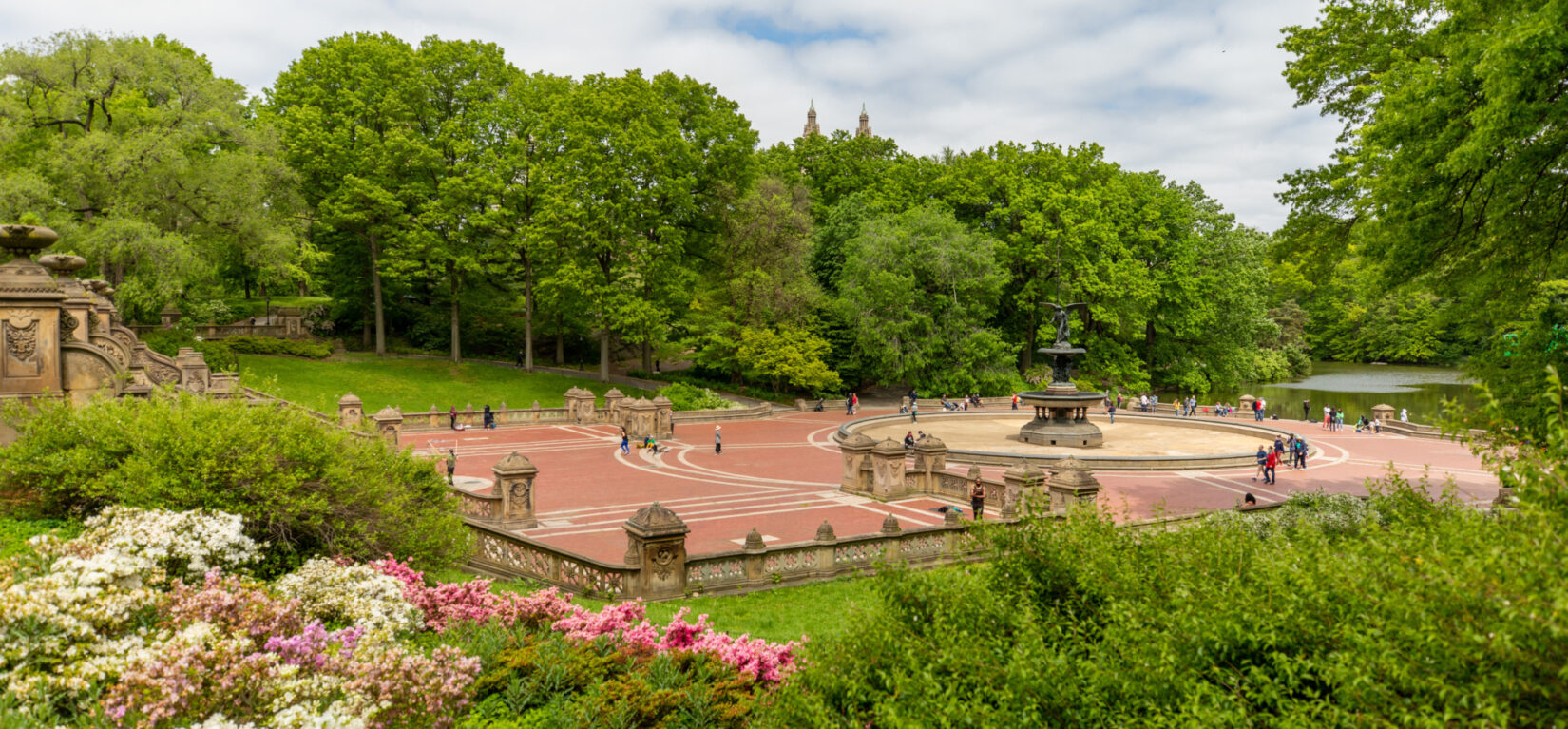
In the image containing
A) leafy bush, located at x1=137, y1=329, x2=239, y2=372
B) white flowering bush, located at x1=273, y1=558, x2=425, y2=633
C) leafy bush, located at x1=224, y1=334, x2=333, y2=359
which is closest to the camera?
white flowering bush, located at x1=273, y1=558, x2=425, y2=633

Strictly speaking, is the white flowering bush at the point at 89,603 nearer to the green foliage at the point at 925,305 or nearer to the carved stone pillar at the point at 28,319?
the carved stone pillar at the point at 28,319

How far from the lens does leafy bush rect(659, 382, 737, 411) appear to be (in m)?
42.2

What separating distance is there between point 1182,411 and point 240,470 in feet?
144

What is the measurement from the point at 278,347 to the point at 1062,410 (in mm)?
39080

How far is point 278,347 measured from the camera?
143ft

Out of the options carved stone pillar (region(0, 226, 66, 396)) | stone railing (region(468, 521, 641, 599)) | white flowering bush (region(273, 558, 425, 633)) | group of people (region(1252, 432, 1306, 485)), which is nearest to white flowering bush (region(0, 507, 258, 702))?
white flowering bush (region(273, 558, 425, 633))

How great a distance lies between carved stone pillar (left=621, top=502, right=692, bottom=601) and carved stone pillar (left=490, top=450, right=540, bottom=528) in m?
6.47

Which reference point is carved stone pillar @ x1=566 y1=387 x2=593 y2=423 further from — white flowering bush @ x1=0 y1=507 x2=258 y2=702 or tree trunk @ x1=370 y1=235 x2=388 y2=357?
white flowering bush @ x1=0 y1=507 x2=258 y2=702

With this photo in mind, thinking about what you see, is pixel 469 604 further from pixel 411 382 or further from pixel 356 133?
pixel 356 133

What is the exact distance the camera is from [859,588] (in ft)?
42.9

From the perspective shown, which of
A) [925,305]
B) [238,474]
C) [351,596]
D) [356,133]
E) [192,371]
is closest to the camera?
[351,596]

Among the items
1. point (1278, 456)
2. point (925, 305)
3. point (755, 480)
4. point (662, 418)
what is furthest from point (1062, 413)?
point (925, 305)

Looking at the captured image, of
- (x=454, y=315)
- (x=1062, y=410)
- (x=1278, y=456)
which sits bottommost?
(x=1278, y=456)

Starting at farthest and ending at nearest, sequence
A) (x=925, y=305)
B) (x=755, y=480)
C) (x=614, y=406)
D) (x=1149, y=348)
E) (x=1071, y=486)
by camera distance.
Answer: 1. (x=1149, y=348)
2. (x=925, y=305)
3. (x=614, y=406)
4. (x=755, y=480)
5. (x=1071, y=486)
